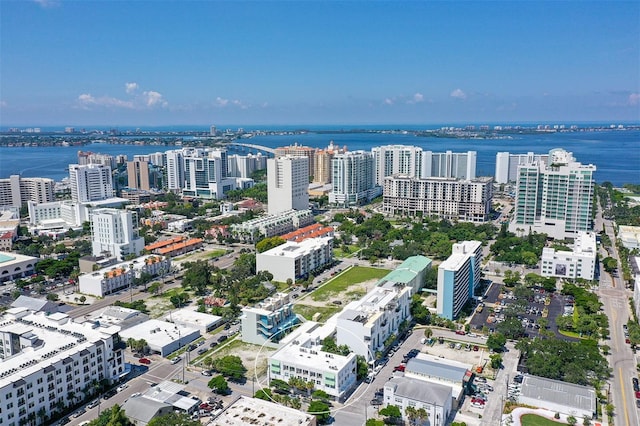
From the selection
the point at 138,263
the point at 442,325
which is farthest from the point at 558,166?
the point at 138,263

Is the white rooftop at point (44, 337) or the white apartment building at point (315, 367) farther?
the white apartment building at point (315, 367)

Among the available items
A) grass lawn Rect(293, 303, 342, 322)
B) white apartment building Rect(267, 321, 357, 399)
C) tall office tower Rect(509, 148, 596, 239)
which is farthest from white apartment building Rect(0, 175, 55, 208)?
tall office tower Rect(509, 148, 596, 239)

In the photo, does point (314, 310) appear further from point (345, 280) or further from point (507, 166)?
point (507, 166)

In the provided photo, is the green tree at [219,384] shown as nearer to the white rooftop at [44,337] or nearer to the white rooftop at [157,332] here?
the white rooftop at [157,332]

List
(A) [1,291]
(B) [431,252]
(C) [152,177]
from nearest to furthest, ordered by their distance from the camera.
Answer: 1. (A) [1,291]
2. (B) [431,252]
3. (C) [152,177]

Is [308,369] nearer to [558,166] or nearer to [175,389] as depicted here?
[175,389]

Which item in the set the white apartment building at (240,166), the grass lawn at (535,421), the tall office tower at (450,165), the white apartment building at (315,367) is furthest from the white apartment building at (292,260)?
the white apartment building at (240,166)
